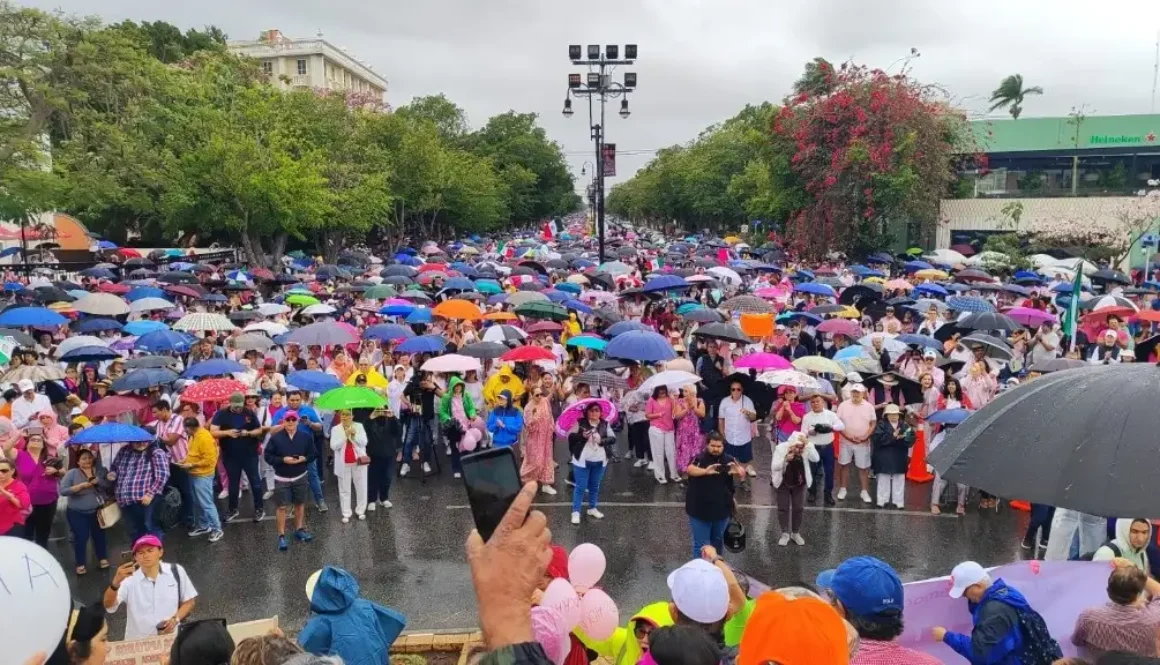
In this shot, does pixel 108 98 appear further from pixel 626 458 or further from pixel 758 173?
pixel 758 173

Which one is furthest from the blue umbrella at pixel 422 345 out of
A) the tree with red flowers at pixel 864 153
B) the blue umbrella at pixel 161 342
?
the tree with red flowers at pixel 864 153

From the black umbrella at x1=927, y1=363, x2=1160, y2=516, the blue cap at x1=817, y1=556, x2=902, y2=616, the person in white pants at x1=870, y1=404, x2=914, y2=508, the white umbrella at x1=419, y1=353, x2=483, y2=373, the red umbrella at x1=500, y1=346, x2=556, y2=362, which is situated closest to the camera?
the black umbrella at x1=927, y1=363, x2=1160, y2=516

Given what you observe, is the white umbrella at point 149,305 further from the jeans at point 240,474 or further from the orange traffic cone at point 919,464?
the orange traffic cone at point 919,464

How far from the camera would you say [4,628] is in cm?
287

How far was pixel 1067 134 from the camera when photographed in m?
38.8

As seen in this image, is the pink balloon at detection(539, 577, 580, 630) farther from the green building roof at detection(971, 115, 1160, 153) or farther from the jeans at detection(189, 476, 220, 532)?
the green building roof at detection(971, 115, 1160, 153)

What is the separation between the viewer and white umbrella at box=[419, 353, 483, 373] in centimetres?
1039

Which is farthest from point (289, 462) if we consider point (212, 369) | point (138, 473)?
point (212, 369)

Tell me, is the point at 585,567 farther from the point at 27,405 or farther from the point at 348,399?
the point at 27,405

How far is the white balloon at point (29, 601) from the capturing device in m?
2.90

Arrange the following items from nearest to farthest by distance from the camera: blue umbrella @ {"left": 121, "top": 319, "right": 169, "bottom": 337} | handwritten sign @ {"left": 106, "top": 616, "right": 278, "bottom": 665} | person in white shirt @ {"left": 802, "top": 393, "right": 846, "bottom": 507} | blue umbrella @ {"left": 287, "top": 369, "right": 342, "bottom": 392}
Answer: handwritten sign @ {"left": 106, "top": 616, "right": 278, "bottom": 665} < person in white shirt @ {"left": 802, "top": 393, "right": 846, "bottom": 507} < blue umbrella @ {"left": 287, "top": 369, "right": 342, "bottom": 392} < blue umbrella @ {"left": 121, "top": 319, "right": 169, "bottom": 337}

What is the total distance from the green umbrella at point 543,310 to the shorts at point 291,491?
302 inches

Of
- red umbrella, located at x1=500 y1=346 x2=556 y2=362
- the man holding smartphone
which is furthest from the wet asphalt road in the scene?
red umbrella, located at x1=500 y1=346 x2=556 y2=362

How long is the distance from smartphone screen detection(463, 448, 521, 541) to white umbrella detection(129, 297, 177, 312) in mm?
16118
